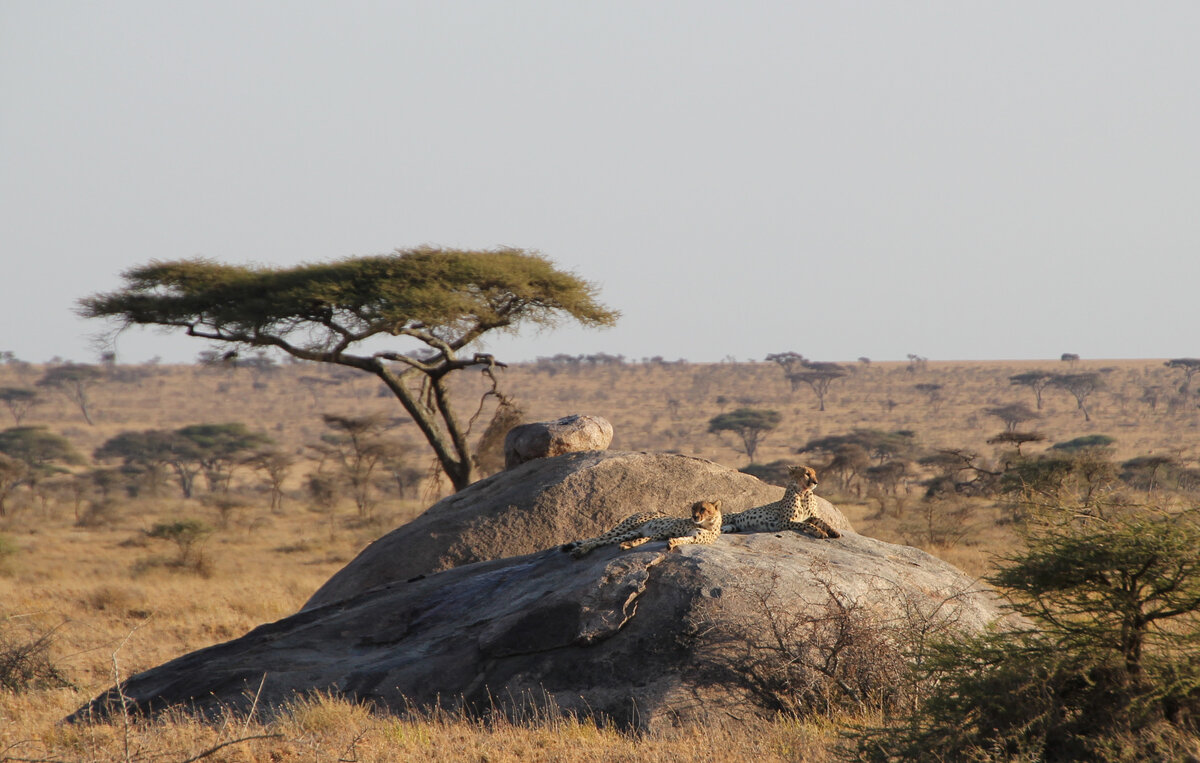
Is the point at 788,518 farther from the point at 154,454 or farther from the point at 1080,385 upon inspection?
the point at 1080,385

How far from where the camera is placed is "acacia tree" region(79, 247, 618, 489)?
53.2 feet

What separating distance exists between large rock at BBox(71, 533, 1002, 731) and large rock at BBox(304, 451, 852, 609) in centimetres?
200

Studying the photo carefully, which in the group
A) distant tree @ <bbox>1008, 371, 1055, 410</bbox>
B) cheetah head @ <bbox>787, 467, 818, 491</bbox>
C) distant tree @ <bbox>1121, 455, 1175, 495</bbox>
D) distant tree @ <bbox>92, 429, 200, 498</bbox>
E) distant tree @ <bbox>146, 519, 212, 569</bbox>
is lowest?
distant tree @ <bbox>92, 429, 200, 498</bbox>

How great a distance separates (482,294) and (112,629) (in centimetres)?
729

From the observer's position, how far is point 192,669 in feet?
26.6

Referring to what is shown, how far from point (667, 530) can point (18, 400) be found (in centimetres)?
6492

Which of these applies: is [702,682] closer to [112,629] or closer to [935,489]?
[112,629]

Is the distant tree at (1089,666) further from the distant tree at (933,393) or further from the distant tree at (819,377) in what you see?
the distant tree at (819,377)

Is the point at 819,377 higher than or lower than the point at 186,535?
higher

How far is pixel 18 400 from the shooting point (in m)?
62.2

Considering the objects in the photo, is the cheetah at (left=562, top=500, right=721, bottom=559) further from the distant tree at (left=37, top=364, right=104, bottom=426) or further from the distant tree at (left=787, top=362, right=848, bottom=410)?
the distant tree at (left=37, top=364, right=104, bottom=426)

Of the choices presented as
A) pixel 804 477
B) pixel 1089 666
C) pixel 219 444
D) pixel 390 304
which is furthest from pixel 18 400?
pixel 1089 666

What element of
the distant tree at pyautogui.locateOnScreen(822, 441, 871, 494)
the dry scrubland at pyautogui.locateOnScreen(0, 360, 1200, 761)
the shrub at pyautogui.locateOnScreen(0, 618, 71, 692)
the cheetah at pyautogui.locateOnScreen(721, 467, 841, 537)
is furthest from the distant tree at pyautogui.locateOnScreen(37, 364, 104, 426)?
the cheetah at pyautogui.locateOnScreen(721, 467, 841, 537)

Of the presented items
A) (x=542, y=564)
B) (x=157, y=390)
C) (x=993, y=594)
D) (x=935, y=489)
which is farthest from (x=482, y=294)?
(x=157, y=390)
